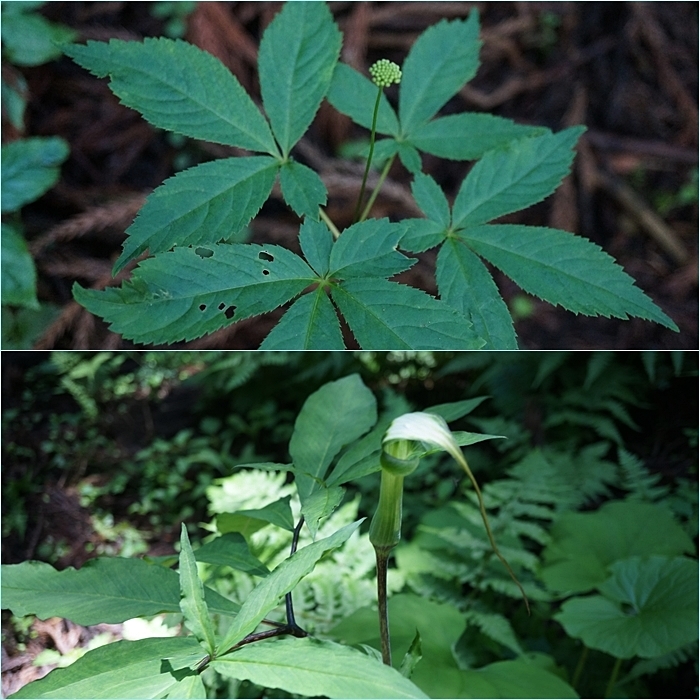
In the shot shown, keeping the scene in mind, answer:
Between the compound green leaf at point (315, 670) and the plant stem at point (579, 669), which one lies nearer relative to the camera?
the compound green leaf at point (315, 670)

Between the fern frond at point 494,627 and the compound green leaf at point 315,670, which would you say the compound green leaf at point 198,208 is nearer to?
the compound green leaf at point 315,670

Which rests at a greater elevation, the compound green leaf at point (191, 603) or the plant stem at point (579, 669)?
the compound green leaf at point (191, 603)

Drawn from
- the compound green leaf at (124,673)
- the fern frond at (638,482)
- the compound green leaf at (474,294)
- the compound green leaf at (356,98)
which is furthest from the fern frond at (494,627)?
the compound green leaf at (356,98)

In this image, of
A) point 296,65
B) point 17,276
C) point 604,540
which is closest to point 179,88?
point 296,65

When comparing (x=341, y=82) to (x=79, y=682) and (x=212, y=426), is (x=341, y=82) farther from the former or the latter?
(x=212, y=426)

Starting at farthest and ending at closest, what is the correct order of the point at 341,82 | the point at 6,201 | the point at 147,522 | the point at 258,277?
the point at 147,522 → the point at 6,201 → the point at 341,82 → the point at 258,277

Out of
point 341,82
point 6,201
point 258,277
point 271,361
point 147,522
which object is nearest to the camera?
point 258,277

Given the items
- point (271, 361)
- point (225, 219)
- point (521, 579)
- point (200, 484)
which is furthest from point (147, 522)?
point (225, 219)
